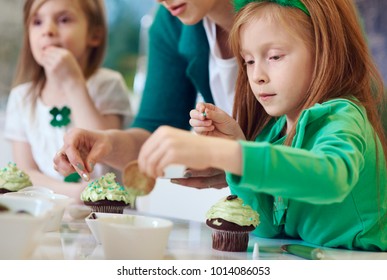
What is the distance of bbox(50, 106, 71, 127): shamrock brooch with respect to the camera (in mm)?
1773

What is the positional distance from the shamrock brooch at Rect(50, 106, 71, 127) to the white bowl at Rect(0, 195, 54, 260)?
3.42 feet

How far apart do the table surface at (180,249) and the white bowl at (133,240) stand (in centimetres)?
6

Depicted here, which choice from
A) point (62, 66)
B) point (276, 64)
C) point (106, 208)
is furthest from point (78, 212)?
point (62, 66)

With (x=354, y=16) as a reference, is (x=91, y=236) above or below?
below

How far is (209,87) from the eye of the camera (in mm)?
1405

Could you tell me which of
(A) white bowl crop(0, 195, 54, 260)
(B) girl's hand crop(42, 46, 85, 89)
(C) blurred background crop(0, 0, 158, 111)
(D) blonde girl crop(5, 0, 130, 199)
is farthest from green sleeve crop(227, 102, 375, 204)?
(C) blurred background crop(0, 0, 158, 111)

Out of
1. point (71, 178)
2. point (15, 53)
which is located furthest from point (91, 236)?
point (15, 53)

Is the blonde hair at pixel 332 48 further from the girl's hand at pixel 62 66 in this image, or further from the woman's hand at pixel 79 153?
the girl's hand at pixel 62 66

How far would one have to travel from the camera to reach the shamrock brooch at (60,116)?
1.77 m

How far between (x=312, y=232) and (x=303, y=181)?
0.27m

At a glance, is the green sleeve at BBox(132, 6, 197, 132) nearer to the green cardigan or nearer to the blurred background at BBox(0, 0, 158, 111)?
the green cardigan

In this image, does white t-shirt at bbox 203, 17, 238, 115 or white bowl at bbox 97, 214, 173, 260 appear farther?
white t-shirt at bbox 203, 17, 238, 115

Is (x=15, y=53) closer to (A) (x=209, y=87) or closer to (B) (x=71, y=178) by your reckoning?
(B) (x=71, y=178)
